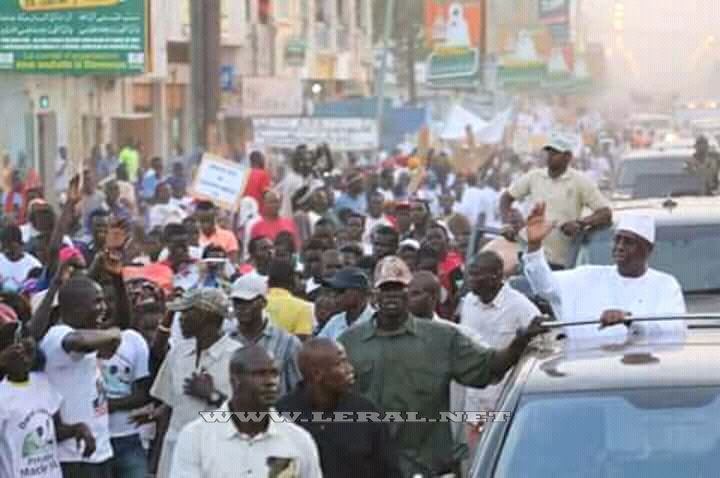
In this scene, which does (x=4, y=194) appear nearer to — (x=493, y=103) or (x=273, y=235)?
(x=273, y=235)

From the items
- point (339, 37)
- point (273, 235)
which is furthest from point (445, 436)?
point (339, 37)

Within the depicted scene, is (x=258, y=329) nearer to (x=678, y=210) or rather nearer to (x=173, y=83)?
(x=678, y=210)

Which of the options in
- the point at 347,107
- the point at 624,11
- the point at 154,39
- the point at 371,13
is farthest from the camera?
the point at 624,11

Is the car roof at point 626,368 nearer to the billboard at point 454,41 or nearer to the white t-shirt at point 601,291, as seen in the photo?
the white t-shirt at point 601,291

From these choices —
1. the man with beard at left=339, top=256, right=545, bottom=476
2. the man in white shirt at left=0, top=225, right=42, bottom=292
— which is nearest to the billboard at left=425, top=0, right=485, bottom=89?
the man in white shirt at left=0, top=225, right=42, bottom=292

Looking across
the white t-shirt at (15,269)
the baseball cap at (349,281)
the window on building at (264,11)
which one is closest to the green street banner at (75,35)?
the white t-shirt at (15,269)

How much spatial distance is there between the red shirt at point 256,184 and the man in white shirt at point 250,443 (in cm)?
1558

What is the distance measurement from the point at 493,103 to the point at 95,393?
142ft

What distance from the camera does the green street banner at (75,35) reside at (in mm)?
27047

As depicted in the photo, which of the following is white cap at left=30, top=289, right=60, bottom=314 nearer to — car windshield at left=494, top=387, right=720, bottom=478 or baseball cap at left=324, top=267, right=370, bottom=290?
baseball cap at left=324, top=267, right=370, bottom=290

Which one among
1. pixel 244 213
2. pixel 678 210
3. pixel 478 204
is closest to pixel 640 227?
pixel 678 210

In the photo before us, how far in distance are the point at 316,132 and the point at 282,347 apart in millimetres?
20595

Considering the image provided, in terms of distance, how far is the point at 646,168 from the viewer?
25.1 metres

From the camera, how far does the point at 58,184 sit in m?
30.3
